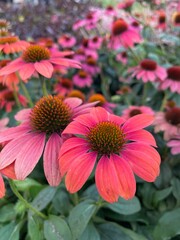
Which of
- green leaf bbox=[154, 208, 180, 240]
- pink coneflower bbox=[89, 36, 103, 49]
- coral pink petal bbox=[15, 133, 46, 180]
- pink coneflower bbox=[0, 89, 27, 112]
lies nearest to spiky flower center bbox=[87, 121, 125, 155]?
coral pink petal bbox=[15, 133, 46, 180]

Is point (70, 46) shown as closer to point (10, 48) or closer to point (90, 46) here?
point (90, 46)

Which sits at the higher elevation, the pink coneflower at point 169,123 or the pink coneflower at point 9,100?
the pink coneflower at point 169,123

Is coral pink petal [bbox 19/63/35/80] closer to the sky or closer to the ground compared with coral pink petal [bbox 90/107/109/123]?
closer to the sky

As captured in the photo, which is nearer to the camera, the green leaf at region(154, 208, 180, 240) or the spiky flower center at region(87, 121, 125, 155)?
the spiky flower center at region(87, 121, 125, 155)

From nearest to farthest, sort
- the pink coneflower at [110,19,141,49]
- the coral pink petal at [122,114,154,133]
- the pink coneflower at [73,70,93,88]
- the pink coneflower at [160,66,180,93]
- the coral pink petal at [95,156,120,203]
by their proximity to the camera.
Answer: the coral pink petal at [95,156,120,203] < the coral pink petal at [122,114,154,133] < the pink coneflower at [160,66,180,93] < the pink coneflower at [110,19,141,49] < the pink coneflower at [73,70,93,88]

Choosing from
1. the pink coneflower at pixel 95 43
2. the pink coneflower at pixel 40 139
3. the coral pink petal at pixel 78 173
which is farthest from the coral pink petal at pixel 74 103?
the pink coneflower at pixel 95 43

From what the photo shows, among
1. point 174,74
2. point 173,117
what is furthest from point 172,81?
point 173,117

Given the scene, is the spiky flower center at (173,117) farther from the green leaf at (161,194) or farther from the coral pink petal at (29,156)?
the coral pink petal at (29,156)

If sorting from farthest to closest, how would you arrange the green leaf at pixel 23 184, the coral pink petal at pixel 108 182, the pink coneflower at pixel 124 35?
the pink coneflower at pixel 124 35, the green leaf at pixel 23 184, the coral pink petal at pixel 108 182

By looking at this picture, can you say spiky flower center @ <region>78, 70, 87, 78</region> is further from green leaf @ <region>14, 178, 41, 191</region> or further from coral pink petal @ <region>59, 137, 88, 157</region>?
coral pink petal @ <region>59, 137, 88, 157</region>
